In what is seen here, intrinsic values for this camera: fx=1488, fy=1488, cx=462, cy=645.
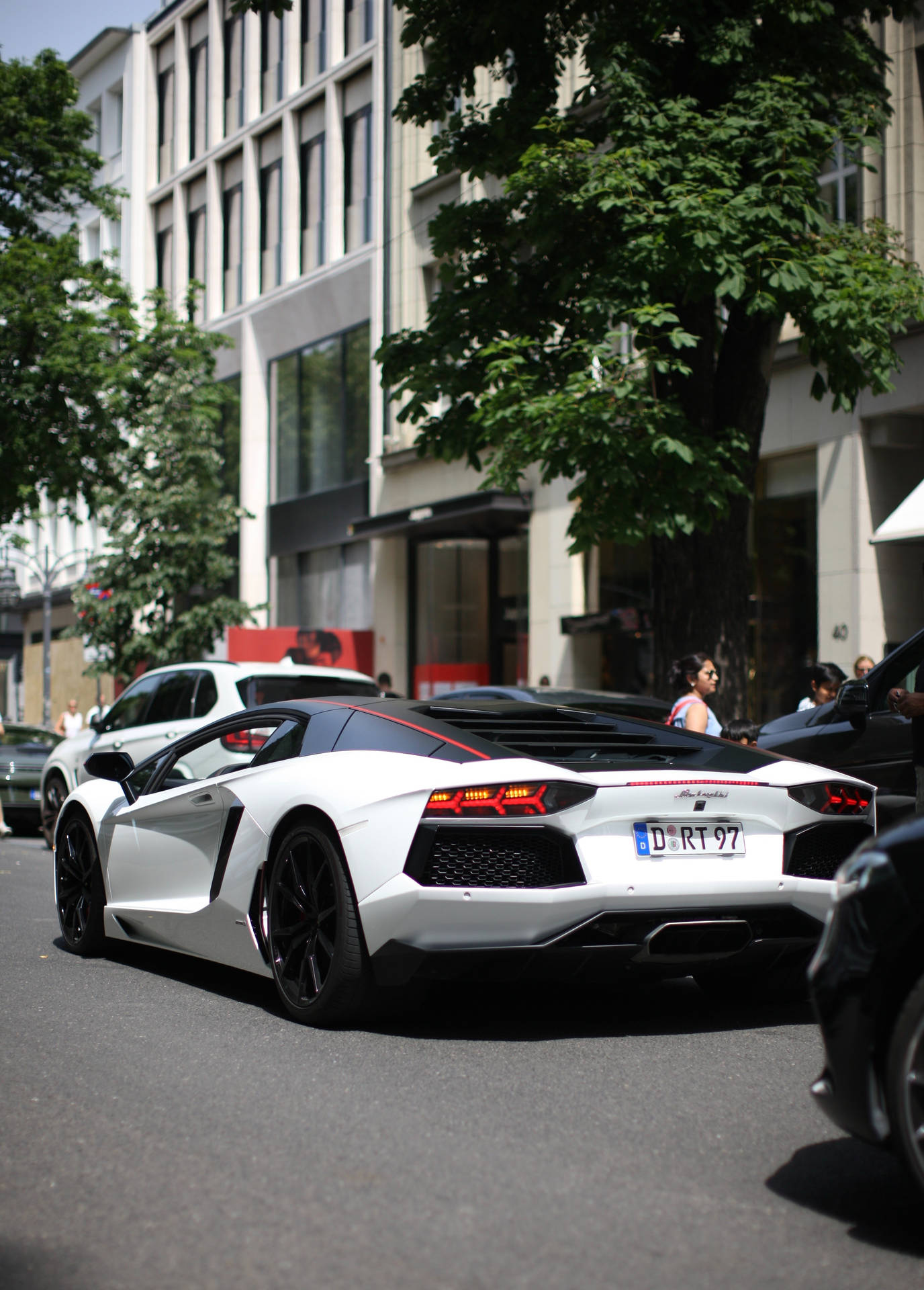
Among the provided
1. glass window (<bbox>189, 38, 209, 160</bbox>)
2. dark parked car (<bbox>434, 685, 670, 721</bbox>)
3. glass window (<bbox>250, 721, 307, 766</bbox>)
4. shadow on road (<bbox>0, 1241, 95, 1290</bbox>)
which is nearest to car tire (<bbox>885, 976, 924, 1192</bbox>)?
shadow on road (<bbox>0, 1241, 95, 1290</bbox>)

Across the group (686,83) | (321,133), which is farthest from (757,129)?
(321,133)

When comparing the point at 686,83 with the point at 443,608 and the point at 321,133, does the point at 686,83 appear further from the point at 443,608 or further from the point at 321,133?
the point at 321,133

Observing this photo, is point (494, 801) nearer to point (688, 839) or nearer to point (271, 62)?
point (688, 839)

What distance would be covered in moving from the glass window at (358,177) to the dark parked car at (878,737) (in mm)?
22954

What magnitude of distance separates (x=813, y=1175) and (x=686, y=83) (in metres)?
→ 9.74

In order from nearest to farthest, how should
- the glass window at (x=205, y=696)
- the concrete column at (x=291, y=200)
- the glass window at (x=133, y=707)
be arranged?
the glass window at (x=205, y=696) → the glass window at (x=133, y=707) → the concrete column at (x=291, y=200)

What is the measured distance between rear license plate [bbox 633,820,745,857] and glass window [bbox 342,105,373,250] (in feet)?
85.2

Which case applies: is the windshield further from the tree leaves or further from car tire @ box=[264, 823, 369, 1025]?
car tire @ box=[264, 823, 369, 1025]

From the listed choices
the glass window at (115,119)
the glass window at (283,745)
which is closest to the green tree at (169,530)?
the glass window at (115,119)

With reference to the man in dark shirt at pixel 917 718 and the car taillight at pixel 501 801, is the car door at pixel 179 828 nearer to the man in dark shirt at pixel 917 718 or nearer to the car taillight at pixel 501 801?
the car taillight at pixel 501 801

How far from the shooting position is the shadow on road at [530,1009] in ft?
18.2

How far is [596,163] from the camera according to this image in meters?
10.8

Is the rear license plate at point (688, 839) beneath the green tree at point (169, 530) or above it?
beneath

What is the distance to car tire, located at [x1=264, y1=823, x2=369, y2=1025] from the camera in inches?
209
